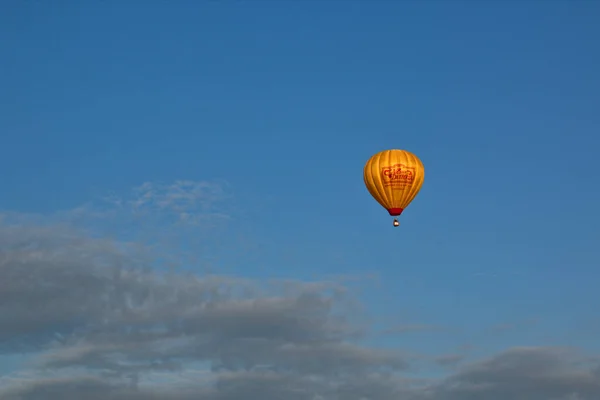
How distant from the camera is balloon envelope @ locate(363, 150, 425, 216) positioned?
14400cm

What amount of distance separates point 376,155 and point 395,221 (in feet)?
28.2

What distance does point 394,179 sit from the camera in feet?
472

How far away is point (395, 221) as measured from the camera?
5674 inches

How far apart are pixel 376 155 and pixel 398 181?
4.62 m

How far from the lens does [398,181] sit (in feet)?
472

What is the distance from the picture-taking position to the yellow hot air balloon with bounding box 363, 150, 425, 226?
144000 millimetres

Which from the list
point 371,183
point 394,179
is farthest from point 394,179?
point 371,183

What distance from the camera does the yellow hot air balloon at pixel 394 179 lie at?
144 m

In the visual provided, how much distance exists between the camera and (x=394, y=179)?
14388 cm

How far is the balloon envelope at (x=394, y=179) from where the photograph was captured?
144000mm

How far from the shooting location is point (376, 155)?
146125mm

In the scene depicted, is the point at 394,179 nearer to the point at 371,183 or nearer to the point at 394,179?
the point at 394,179

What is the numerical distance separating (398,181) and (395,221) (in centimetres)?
486
